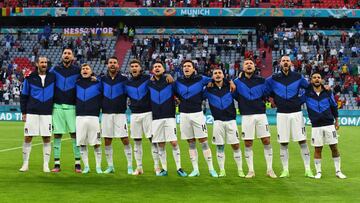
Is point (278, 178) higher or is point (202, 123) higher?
point (202, 123)

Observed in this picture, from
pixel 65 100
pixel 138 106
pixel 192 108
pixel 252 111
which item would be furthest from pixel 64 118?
pixel 252 111

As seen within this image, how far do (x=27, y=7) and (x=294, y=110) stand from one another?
4141 cm

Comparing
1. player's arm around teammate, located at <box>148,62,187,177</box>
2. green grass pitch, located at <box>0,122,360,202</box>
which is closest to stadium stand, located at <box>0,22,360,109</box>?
green grass pitch, located at <box>0,122,360,202</box>

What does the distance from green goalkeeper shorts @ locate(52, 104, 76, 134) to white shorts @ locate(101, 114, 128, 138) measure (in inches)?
27.1

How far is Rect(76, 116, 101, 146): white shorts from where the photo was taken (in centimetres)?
1381

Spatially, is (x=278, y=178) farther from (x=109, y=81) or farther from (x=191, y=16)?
(x=191, y=16)

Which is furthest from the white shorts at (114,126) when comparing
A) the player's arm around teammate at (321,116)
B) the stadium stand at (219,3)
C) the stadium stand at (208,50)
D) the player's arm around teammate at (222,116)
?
the stadium stand at (219,3)

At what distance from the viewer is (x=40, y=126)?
46.2 feet

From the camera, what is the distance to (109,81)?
14008 mm

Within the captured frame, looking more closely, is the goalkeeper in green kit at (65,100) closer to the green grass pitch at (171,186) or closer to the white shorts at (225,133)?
the green grass pitch at (171,186)

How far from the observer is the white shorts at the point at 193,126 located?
44.6 feet

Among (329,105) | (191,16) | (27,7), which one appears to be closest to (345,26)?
(191,16)

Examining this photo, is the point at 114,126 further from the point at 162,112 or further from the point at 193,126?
the point at 193,126

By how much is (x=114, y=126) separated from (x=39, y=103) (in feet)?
5.42
